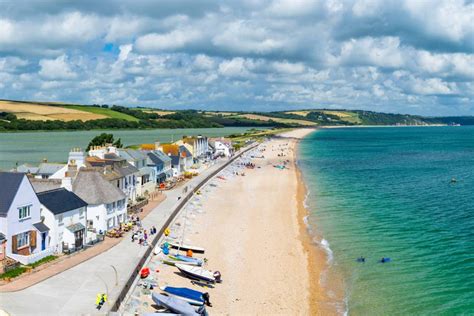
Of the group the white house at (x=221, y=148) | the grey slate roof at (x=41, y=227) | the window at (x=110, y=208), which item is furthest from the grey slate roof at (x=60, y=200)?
the white house at (x=221, y=148)

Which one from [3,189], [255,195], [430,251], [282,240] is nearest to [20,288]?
[3,189]

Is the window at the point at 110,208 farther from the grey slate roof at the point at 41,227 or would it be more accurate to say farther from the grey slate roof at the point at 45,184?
the grey slate roof at the point at 41,227

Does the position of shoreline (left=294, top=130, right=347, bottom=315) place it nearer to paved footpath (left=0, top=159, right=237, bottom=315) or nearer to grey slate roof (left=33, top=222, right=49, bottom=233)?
paved footpath (left=0, top=159, right=237, bottom=315)

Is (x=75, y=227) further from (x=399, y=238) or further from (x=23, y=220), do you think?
(x=399, y=238)

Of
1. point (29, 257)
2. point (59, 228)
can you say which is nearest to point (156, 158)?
point (59, 228)

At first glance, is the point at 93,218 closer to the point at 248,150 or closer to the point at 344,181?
the point at 344,181

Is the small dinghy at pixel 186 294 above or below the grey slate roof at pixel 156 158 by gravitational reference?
below

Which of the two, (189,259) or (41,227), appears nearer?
(41,227)
